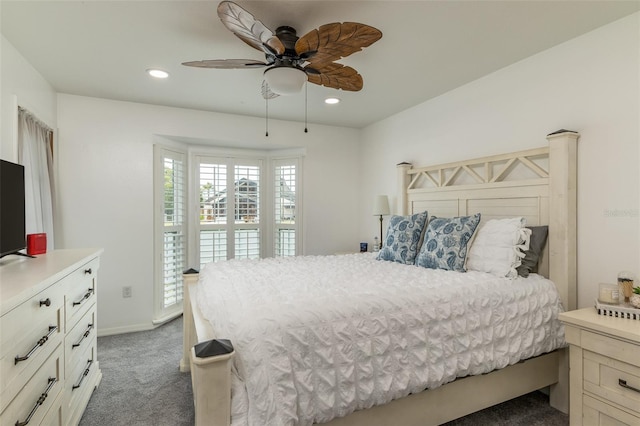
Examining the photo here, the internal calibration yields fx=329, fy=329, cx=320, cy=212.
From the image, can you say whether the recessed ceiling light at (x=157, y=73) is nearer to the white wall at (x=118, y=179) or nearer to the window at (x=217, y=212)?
the white wall at (x=118, y=179)

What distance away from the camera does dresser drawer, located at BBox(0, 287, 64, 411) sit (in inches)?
44.3

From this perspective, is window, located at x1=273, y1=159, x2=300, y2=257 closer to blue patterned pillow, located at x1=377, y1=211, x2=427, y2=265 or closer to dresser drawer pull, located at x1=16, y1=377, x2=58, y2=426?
blue patterned pillow, located at x1=377, y1=211, x2=427, y2=265

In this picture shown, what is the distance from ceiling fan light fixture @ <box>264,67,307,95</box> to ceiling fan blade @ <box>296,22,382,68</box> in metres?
0.11

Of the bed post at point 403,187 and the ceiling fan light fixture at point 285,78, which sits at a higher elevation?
the ceiling fan light fixture at point 285,78

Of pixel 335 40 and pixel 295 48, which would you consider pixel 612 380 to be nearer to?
pixel 335 40

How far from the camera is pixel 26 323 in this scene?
1.29 metres

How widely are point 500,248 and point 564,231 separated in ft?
1.35

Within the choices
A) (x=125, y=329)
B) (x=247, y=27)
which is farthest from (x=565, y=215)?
(x=125, y=329)

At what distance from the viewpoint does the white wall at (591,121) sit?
6.58 ft

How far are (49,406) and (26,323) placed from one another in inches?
21.9

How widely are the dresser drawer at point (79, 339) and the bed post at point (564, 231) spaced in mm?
3039

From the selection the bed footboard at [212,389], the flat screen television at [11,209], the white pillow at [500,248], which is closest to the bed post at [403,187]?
the white pillow at [500,248]

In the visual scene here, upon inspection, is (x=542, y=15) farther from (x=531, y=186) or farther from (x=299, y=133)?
(x=299, y=133)

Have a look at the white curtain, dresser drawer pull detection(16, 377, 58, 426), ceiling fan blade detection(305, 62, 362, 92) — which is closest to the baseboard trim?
the white curtain
